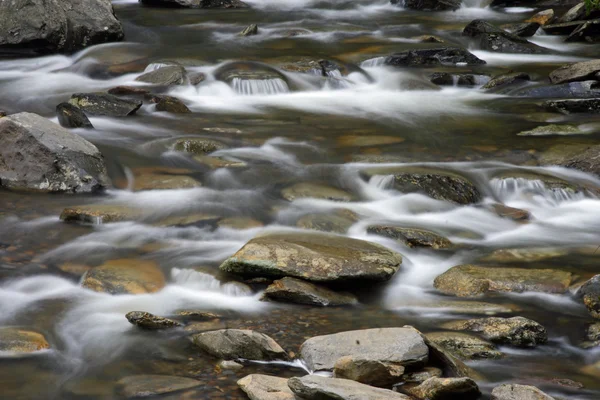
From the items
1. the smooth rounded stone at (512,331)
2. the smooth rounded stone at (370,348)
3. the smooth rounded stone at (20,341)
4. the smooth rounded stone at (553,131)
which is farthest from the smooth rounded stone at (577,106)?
the smooth rounded stone at (20,341)

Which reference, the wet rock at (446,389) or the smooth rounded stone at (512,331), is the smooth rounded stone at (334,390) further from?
the smooth rounded stone at (512,331)

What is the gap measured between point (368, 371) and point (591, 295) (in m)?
2.35

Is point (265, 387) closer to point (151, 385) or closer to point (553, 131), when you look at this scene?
point (151, 385)

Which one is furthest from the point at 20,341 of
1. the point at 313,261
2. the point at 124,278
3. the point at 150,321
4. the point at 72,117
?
the point at 72,117

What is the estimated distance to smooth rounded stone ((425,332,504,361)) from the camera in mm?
4648

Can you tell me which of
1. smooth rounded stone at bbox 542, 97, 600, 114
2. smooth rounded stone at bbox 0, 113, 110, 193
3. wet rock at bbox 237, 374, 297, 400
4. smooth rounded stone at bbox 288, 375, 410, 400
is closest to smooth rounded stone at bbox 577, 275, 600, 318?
smooth rounded stone at bbox 288, 375, 410, 400

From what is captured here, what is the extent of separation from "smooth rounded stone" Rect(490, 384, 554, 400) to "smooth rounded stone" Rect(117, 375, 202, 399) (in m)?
1.56

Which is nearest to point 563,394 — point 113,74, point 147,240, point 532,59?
point 147,240

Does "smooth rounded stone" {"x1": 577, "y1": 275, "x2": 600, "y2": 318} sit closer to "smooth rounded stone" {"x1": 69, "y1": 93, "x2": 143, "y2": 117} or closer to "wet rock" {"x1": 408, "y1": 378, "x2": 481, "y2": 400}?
"wet rock" {"x1": 408, "y1": 378, "x2": 481, "y2": 400}

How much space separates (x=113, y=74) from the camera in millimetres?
12641

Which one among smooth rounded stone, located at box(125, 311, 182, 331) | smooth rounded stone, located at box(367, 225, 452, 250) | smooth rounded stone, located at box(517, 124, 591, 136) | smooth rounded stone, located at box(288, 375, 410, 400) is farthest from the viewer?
smooth rounded stone, located at box(517, 124, 591, 136)

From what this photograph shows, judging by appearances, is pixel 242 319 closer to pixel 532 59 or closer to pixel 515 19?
pixel 532 59

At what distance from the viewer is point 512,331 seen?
4895 mm

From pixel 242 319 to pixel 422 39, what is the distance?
11397mm
